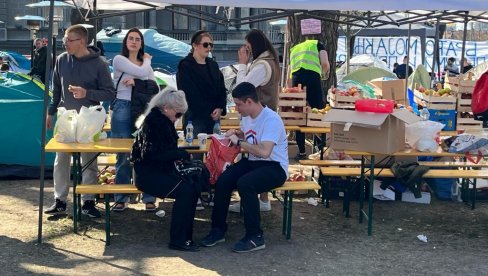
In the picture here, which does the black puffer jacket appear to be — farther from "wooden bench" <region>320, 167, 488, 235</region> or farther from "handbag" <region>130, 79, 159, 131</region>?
"wooden bench" <region>320, 167, 488, 235</region>

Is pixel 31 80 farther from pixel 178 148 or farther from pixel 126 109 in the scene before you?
pixel 178 148

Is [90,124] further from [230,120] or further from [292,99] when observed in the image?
[292,99]

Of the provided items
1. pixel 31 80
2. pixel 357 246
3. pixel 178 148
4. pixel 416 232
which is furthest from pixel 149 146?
pixel 31 80

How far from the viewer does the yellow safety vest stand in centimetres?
957

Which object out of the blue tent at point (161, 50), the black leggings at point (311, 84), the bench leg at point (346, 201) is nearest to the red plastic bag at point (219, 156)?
the bench leg at point (346, 201)

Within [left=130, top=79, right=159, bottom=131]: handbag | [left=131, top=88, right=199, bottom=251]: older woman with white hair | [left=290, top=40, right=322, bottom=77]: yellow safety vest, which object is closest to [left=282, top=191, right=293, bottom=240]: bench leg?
[left=131, top=88, right=199, bottom=251]: older woman with white hair

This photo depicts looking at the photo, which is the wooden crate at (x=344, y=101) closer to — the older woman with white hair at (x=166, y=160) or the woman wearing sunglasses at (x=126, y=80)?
the woman wearing sunglasses at (x=126, y=80)

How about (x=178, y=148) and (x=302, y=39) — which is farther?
(x=302, y=39)

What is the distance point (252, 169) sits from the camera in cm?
609

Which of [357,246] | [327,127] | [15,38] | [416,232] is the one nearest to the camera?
[357,246]

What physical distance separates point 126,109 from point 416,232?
2889 mm

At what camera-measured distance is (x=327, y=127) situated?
25.5ft

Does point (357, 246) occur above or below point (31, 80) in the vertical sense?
below

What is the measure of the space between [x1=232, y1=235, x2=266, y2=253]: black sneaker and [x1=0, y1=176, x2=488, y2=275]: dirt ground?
0.16ft
